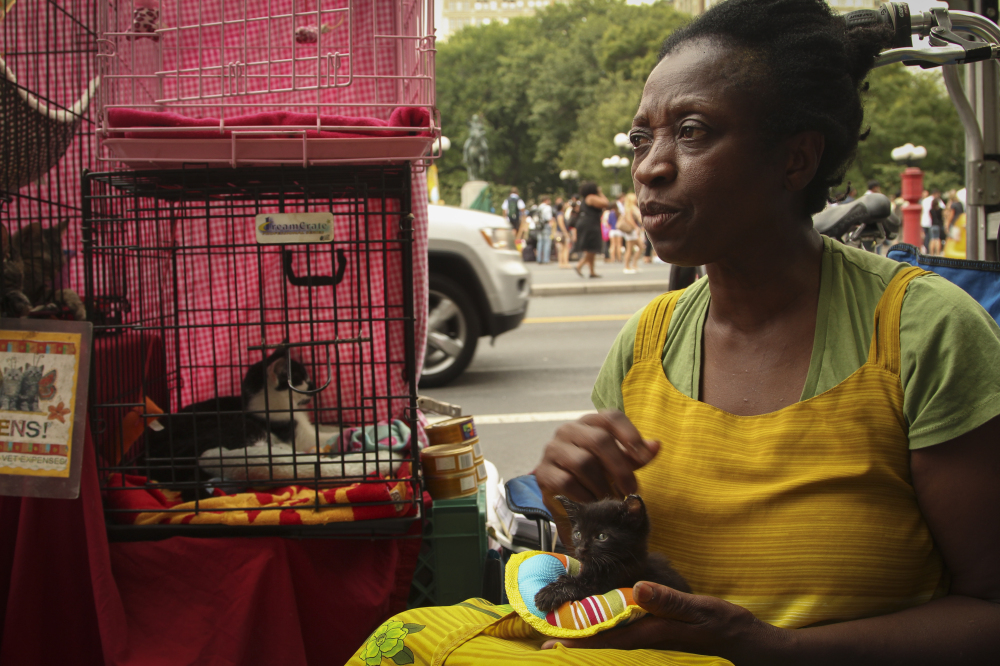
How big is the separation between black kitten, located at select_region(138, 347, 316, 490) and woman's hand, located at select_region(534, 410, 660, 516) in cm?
107

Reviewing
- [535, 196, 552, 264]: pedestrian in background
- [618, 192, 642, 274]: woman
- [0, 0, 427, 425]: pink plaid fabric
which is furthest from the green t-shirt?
[535, 196, 552, 264]: pedestrian in background

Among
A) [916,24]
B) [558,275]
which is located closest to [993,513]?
[916,24]

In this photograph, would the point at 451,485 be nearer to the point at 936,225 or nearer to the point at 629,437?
the point at 629,437

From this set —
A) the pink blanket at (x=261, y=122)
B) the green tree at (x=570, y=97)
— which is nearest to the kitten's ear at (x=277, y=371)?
the pink blanket at (x=261, y=122)

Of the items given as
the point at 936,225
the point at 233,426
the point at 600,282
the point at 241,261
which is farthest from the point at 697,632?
the point at 936,225

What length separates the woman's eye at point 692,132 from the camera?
1.29 metres

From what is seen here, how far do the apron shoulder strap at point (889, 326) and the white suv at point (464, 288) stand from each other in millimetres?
4585

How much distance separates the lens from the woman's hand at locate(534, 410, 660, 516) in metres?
1.19

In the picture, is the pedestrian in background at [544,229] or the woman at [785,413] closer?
the woman at [785,413]

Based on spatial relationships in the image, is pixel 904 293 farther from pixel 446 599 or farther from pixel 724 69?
pixel 446 599

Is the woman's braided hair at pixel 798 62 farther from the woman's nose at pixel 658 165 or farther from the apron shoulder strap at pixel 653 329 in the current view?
the apron shoulder strap at pixel 653 329

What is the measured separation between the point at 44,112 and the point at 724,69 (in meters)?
1.94

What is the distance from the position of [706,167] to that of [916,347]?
43cm

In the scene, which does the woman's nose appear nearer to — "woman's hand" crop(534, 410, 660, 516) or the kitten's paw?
"woman's hand" crop(534, 410, 660, 516)
